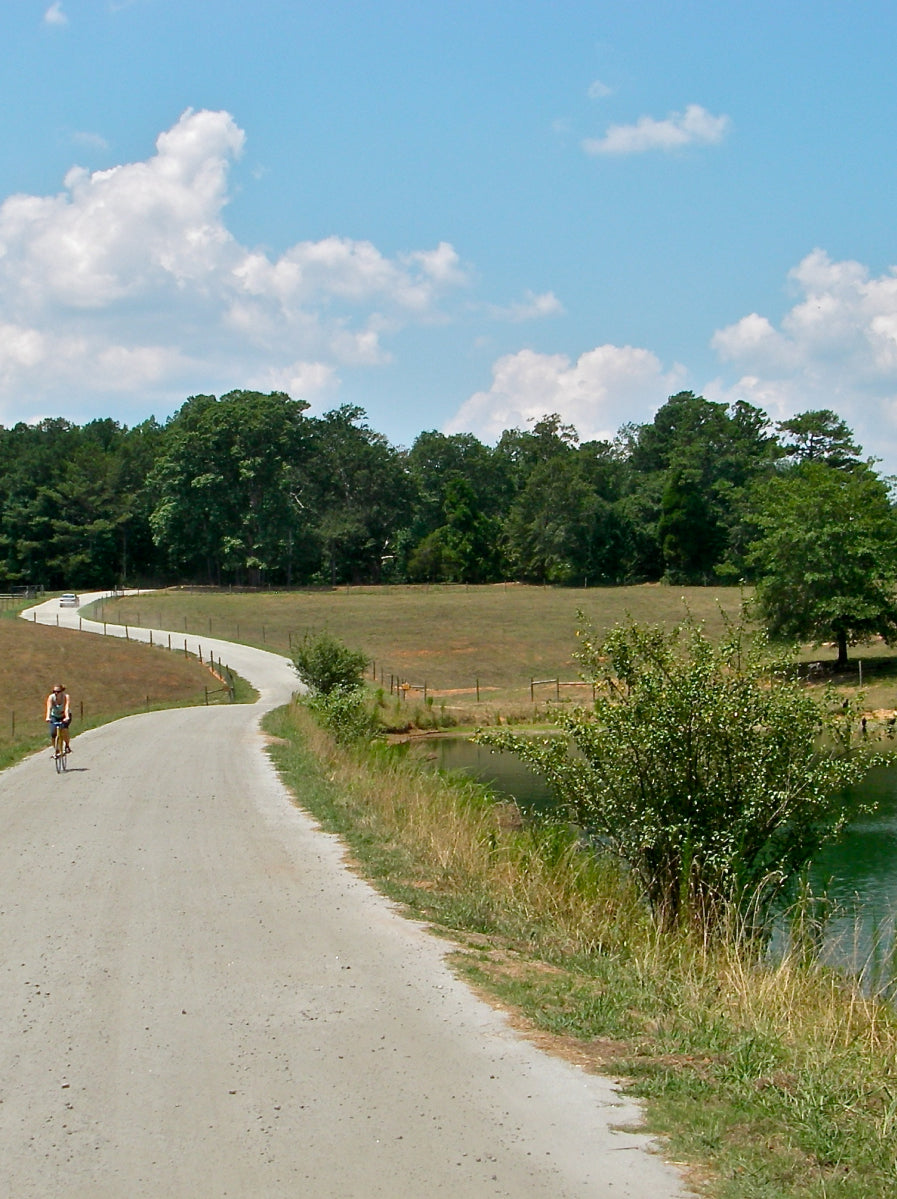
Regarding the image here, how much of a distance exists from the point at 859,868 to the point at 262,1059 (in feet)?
→ 51.5

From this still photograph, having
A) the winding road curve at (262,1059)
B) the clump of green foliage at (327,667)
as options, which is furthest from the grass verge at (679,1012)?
the clump of green foliage at (327,667)

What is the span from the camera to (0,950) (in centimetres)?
934

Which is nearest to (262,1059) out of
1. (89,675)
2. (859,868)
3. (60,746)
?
(859,868)

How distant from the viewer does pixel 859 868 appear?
1986cm

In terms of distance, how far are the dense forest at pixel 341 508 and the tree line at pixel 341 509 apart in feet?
0.61

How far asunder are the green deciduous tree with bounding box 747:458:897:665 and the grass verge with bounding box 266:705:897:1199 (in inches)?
1734

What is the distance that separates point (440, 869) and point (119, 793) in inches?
364

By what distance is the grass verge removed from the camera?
5.19m

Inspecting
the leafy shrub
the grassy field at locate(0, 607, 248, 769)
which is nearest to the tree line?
the grassy field at locate(0, 607, 248, 769)

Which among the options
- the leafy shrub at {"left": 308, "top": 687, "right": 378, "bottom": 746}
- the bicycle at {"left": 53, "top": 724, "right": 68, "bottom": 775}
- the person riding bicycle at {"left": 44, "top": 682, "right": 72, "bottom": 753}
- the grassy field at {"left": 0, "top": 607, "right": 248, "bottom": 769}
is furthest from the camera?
the grassy field at {"left": 0, "top": 607, "right": 248, "bottom": 769}

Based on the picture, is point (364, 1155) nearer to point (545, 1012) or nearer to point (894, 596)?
point (545, 1012)

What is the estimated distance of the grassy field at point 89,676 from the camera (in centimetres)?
4916

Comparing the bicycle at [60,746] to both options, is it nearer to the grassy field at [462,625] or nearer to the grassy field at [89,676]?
the grassy field at [89,676]

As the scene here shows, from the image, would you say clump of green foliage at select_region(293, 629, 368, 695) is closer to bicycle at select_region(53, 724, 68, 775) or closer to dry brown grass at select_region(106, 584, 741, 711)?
dry brown grass at select_region(106, 584, 741, 711)
